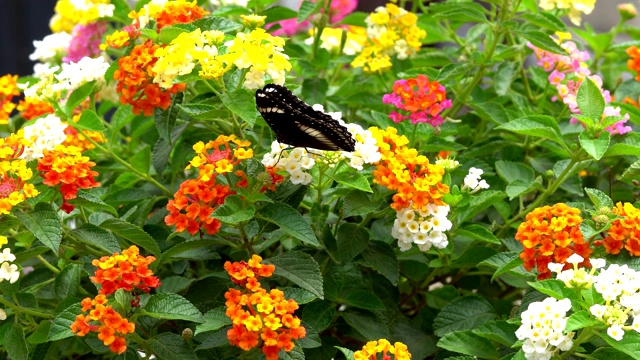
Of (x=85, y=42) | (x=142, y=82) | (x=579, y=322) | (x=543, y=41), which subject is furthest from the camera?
(x=85, y=42)

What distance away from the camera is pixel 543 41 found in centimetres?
162

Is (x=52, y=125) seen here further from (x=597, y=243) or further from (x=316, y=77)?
(x=597, y=243)

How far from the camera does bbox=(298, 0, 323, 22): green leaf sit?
1.72 m

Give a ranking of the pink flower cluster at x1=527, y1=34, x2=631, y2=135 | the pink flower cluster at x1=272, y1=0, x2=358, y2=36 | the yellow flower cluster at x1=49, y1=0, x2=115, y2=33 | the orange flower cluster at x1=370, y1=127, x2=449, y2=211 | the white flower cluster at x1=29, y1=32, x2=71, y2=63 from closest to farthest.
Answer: the orange flower cluster at x1=370, y1=127, x2=449, y2=211
the pink flower cluster at x1=527, y1=34, x2=631, y2=135
the yellow flower cluster at x1=49, y1=0, x2=115, y2=33
the white flower cluster at x1=29, y1=32, x2=71, y2=63
the pink flower cluster at x1=272, y1=0, x2=358, y2=36

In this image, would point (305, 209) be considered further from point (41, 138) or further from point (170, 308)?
point (41, 138)

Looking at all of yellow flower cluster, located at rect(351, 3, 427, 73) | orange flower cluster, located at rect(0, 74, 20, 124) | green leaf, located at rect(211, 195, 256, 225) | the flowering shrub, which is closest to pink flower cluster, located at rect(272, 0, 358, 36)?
yellow flower cluster, located at rect(351, 3, 427, 73)

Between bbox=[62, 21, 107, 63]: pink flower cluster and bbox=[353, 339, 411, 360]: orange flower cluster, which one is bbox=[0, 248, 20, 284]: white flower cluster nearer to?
bbox=[353, 339, 411, 360]: orange flower cluster

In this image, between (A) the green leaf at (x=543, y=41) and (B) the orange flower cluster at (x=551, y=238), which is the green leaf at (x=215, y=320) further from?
(A) the green leaf at (x=543, y=41)

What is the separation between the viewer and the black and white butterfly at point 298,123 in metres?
1.26

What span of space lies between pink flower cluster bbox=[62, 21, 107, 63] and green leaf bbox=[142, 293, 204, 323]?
0.95 metres

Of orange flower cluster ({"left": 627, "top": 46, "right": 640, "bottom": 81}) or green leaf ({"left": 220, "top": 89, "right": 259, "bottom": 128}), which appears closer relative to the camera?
green leaf ({"left": 220, "top": 89, "right": 259, "bottom": 128})

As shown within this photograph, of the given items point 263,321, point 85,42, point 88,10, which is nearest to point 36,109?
point 88,10

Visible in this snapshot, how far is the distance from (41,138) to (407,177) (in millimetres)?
582

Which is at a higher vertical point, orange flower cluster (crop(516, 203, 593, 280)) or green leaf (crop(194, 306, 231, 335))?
orange flower cluster (crop(516, 203, 593, 280))
